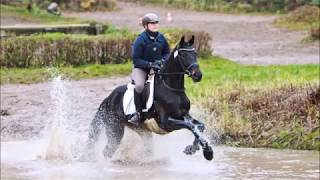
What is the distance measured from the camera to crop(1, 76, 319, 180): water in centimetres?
1333

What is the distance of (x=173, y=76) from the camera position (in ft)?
43.1

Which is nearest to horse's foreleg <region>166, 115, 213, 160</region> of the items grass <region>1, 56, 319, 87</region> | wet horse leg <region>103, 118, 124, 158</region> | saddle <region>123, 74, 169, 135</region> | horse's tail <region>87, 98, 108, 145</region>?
saddle <region>123, 74, 169, 135</region>

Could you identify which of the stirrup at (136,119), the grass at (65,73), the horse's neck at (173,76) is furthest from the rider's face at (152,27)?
the grass at (65,73)

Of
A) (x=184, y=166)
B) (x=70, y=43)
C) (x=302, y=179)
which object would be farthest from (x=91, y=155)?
(x=70, y=43)

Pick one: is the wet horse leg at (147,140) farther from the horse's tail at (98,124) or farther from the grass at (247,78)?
the grass at (247,78)

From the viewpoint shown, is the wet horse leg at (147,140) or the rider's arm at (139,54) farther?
the wet horse leg at (147,140)

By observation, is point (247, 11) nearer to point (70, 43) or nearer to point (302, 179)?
point (70, 43)

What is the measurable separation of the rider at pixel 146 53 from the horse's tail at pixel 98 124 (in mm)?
962

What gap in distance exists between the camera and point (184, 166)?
14.0 metres

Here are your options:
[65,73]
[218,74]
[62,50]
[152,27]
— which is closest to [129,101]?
[152,27]

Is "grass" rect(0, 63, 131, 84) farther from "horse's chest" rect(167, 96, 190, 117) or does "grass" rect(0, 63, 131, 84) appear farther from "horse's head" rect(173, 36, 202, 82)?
"horse's head" rect(173, 36, 202, 82)

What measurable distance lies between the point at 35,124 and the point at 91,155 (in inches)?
140

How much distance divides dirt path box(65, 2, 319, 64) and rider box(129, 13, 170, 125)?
45.8ft

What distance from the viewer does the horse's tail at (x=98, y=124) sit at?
14.7 metres
